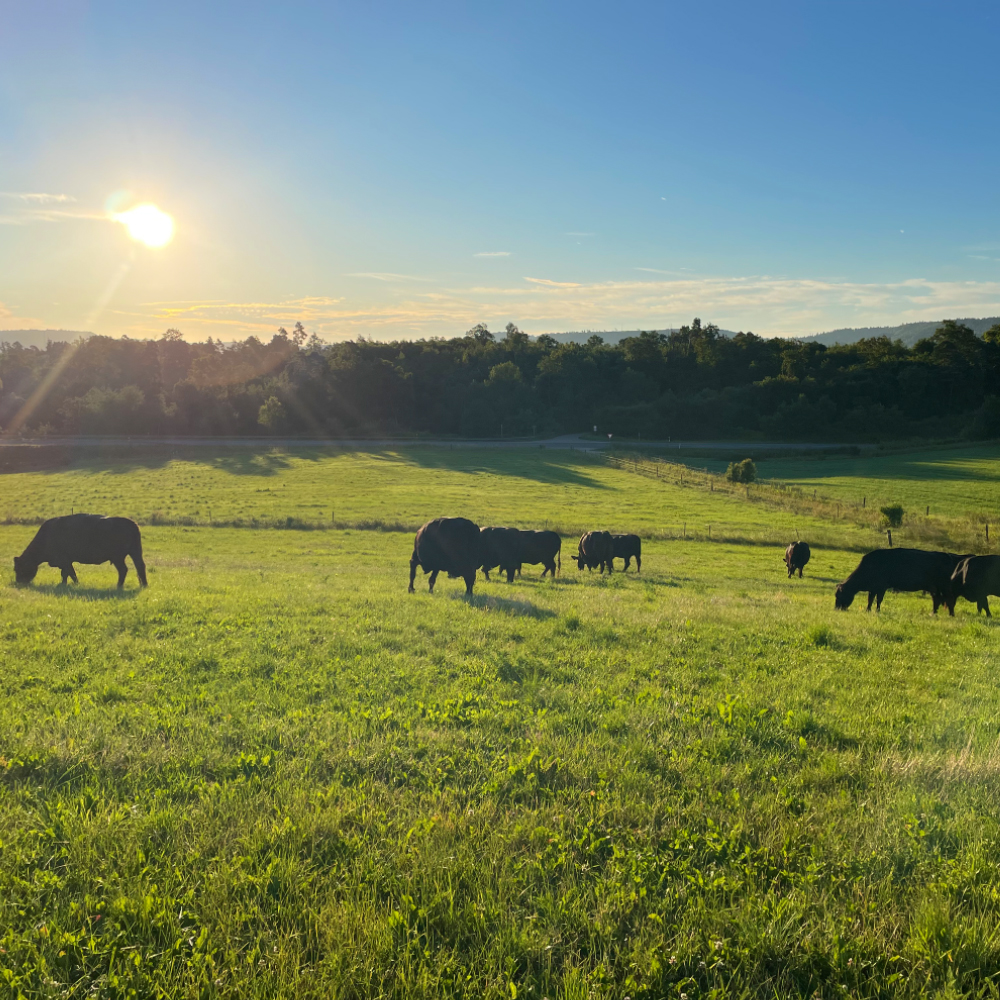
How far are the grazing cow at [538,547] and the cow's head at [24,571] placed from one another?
15041mm

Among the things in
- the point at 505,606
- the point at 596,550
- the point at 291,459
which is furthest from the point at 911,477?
the point at 291,459

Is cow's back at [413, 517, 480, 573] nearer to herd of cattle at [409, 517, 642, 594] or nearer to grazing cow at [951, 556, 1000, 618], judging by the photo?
herd of cattle at [409, 517, 642, 594]

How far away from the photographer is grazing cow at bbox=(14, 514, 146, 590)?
18.0 meters

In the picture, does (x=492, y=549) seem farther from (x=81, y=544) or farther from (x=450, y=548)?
(x=81, y=544)

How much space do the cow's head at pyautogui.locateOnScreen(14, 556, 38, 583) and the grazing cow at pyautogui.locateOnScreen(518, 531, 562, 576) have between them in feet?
49.3

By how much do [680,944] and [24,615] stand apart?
41.2 ft

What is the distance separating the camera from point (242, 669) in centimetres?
873

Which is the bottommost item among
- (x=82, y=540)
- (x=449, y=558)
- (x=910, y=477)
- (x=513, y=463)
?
(x=449, y=558)

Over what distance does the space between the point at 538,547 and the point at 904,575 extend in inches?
480

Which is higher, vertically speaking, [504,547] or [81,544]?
[81,544]

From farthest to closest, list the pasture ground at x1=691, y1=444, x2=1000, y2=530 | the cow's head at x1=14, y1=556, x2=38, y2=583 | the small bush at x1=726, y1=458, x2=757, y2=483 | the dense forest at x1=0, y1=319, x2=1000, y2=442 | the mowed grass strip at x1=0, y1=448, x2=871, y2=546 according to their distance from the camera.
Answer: the dense forest at x1=0, y1=319, x2=1000, y2=442 < the small bush at x1=726, y1=458, x2=757, y2=483 < the pasture ground at x1=691, y1=444, x2=1000, y2=530 < the mowed grass strip at x1=0, y1=448, x2=871, y2=546 < the cow's head at x1=14, y1=556, x2=38, y2=583

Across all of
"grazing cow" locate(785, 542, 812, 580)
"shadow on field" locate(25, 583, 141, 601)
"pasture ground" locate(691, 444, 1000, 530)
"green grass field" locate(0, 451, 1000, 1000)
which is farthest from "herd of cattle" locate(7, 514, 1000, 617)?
"pasture ground" locate(691, 444, 1000, 530)

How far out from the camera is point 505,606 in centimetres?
1451

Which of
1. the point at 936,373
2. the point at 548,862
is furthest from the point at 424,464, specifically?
the point at 936,373
